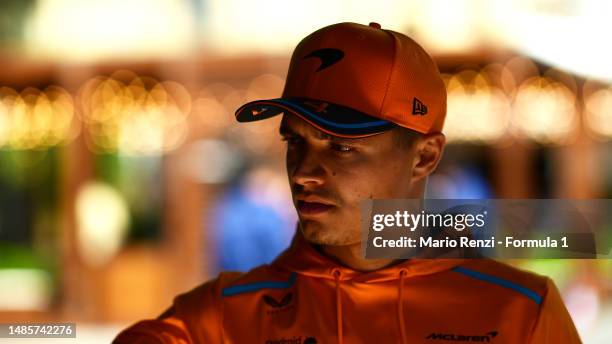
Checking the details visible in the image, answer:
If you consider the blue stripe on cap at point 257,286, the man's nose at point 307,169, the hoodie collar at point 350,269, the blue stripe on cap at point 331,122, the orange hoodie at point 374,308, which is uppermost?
the blue stripe on cap at point 331,122

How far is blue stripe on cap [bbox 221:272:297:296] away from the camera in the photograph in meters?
1.68

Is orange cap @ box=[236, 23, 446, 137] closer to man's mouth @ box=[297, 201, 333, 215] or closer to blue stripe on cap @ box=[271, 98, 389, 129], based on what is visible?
blue stripe on cap @ box=[271, 98, 389, 129]

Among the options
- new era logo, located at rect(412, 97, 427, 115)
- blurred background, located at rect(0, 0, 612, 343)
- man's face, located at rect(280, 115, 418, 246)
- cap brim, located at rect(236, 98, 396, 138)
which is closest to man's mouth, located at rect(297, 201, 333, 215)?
man's face, located at rect(280, 115, 418, 246)

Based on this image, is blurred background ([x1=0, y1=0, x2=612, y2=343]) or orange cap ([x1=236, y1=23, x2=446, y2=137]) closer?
orange cap ([x1=236, y1=23, x2=446, y2=137])

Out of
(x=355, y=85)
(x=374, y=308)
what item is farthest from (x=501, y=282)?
(x=355, y=85)

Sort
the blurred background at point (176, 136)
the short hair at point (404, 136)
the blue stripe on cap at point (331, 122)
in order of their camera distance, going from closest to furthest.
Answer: the blue stripe on cap at point (331, 122) → the short hair at point (404, 136) → the blurred background at point (176, 136)

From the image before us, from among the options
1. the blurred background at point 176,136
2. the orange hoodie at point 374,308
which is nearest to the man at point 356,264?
the orange hoodie at point 374,308

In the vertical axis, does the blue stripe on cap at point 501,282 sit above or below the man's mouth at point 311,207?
below

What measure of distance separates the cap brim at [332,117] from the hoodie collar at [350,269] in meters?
0.27

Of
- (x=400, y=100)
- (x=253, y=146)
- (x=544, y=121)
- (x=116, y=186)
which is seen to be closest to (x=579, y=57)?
(x=544, y=121)

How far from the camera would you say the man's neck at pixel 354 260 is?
168cm

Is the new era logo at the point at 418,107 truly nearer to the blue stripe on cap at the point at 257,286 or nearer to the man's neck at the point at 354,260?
the man's neck at the point at 354,260

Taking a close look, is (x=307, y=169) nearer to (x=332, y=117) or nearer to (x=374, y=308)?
(x=332, y=117)

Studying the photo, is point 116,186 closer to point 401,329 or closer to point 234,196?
point 234,196
